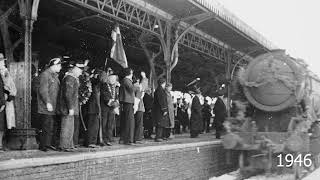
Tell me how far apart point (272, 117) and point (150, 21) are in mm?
4999

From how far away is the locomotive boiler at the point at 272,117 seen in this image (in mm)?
8711

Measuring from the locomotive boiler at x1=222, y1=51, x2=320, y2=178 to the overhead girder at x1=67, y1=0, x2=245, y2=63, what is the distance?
3.27 m

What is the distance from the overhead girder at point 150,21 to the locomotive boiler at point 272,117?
3271 millimetres

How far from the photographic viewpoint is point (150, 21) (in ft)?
41.5

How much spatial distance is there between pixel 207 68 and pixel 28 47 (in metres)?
16.2

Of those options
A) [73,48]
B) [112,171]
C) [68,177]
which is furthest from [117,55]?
[73,48]

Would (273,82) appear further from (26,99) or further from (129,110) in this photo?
(26,99)

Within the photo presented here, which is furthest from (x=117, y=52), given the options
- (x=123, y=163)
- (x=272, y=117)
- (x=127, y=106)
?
(x=272, y=117)

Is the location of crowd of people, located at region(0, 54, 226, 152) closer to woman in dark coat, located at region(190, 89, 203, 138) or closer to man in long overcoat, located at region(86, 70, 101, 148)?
man in long overcoat, located at region(86, 70, 101, 148)

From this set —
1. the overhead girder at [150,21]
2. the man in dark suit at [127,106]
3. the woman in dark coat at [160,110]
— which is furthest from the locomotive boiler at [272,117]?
the overhead girder at [150,21]

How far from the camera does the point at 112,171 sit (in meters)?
6.66

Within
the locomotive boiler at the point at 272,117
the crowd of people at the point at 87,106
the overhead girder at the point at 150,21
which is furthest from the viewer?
the overhead girder at the point at 150,21

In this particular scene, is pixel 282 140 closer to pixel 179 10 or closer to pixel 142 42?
pixel 179 10

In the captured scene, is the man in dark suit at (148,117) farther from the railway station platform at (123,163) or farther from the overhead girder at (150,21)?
the railway station platform at (123,163)
